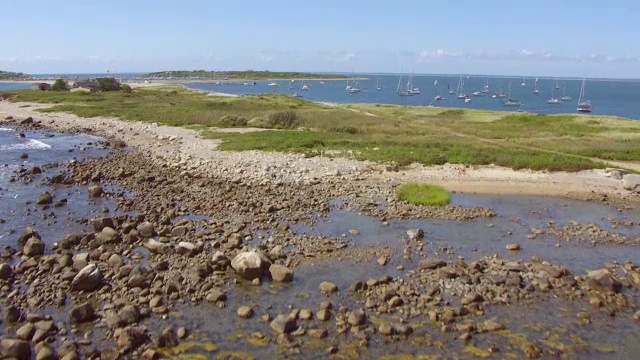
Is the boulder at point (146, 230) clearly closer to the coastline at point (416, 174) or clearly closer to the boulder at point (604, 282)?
the coastline at point (416, 174)

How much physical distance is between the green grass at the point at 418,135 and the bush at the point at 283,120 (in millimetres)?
132

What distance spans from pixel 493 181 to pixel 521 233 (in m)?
11.3

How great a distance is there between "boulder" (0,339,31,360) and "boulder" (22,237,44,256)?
764cm

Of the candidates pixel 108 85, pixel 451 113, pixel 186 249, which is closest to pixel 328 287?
pixel 186 249

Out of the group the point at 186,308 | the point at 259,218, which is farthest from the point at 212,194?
the point at 186,308

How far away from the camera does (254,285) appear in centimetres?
1750

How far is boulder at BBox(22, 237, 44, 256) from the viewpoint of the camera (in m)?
19.8

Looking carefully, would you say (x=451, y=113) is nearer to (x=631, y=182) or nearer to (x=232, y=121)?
(x=232, y=121)

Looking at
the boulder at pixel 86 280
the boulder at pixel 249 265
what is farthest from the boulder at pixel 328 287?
the boulder at pixel 86 280

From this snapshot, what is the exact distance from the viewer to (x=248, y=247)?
21016 millimetres

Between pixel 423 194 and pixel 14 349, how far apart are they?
2286cm

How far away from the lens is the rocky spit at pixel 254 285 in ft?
45.8

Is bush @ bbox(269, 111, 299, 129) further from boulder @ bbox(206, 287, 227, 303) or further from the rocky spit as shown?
boulder @ bbox(206, 287, 227, 303)

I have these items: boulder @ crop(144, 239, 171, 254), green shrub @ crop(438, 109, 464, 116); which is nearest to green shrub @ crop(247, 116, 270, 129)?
green shrub @ crop(438, 109, 464, 116)
